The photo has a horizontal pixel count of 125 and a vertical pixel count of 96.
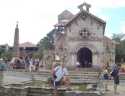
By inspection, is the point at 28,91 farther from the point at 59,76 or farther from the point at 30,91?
the point at 59,76

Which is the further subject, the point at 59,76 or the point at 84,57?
the point at 84,57

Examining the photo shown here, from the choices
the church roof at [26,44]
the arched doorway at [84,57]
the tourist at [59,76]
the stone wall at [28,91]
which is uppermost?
the church roof at [26,44]

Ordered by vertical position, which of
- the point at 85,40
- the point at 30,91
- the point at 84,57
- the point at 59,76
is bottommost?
the point at 30,91

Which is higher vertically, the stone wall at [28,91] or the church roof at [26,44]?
the church roof at [26,44]

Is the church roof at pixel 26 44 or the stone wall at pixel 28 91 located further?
the church roof at pixel 26 44

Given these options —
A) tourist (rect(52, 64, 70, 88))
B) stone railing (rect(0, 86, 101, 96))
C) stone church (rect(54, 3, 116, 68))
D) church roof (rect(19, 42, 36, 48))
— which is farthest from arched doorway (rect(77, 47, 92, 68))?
church roof (rect(19, 42, 36, 48))

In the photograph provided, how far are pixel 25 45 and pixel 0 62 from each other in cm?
8991

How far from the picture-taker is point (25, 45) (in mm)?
117938

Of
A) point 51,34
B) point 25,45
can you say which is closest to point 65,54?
point 51,34

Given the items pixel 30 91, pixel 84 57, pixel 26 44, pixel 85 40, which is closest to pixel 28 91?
pixel 30 91

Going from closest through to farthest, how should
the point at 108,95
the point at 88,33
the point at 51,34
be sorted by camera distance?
the point at 108,95
the point at 88,33
the point at 51,34

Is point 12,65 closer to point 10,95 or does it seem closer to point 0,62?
point 0,62

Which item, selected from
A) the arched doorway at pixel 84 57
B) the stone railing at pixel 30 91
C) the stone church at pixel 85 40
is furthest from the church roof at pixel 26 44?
the stone railing at pixel 30 91

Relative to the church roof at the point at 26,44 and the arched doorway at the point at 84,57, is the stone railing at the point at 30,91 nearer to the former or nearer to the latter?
the arched doorway at the point at 84,57
